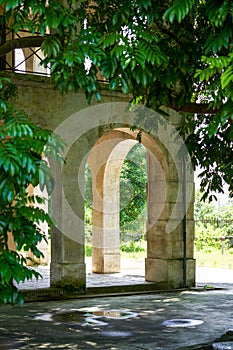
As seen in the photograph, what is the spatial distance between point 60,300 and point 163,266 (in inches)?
115

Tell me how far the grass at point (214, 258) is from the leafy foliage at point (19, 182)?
16.0m

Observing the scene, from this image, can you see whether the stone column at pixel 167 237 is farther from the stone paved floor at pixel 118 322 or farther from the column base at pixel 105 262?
the column base at pixel 105 262

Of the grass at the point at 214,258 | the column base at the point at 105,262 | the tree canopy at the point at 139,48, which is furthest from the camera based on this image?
the grass at the point at 214,258

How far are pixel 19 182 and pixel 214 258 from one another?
18.9 metres

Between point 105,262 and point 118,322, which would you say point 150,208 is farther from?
point 118,322

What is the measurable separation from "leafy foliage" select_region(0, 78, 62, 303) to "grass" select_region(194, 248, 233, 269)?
52.5 ft

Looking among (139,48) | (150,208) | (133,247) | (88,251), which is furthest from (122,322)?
(133,247)

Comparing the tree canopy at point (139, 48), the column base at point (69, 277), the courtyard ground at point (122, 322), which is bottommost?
the courtyard ground at point (122, 322)

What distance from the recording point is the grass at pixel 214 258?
21.1 meters

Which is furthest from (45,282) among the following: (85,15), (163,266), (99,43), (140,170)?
(140,170)

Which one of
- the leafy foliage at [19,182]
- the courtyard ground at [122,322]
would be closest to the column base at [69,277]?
the courtyard ground at [122,322]

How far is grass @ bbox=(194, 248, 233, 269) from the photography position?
21125mm

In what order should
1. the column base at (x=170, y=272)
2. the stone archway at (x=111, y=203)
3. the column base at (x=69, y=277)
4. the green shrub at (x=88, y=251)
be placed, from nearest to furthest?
the column base at (x=69, y=277), the stone archway at (x=111, y=203), the column base at (x=170, y=272), the green shrub at (x=88, y=251)

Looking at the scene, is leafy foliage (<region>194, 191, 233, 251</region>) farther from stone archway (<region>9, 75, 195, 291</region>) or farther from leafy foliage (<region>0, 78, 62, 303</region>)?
leafy foliage (<region>0, 78, 62, 303</region>)
